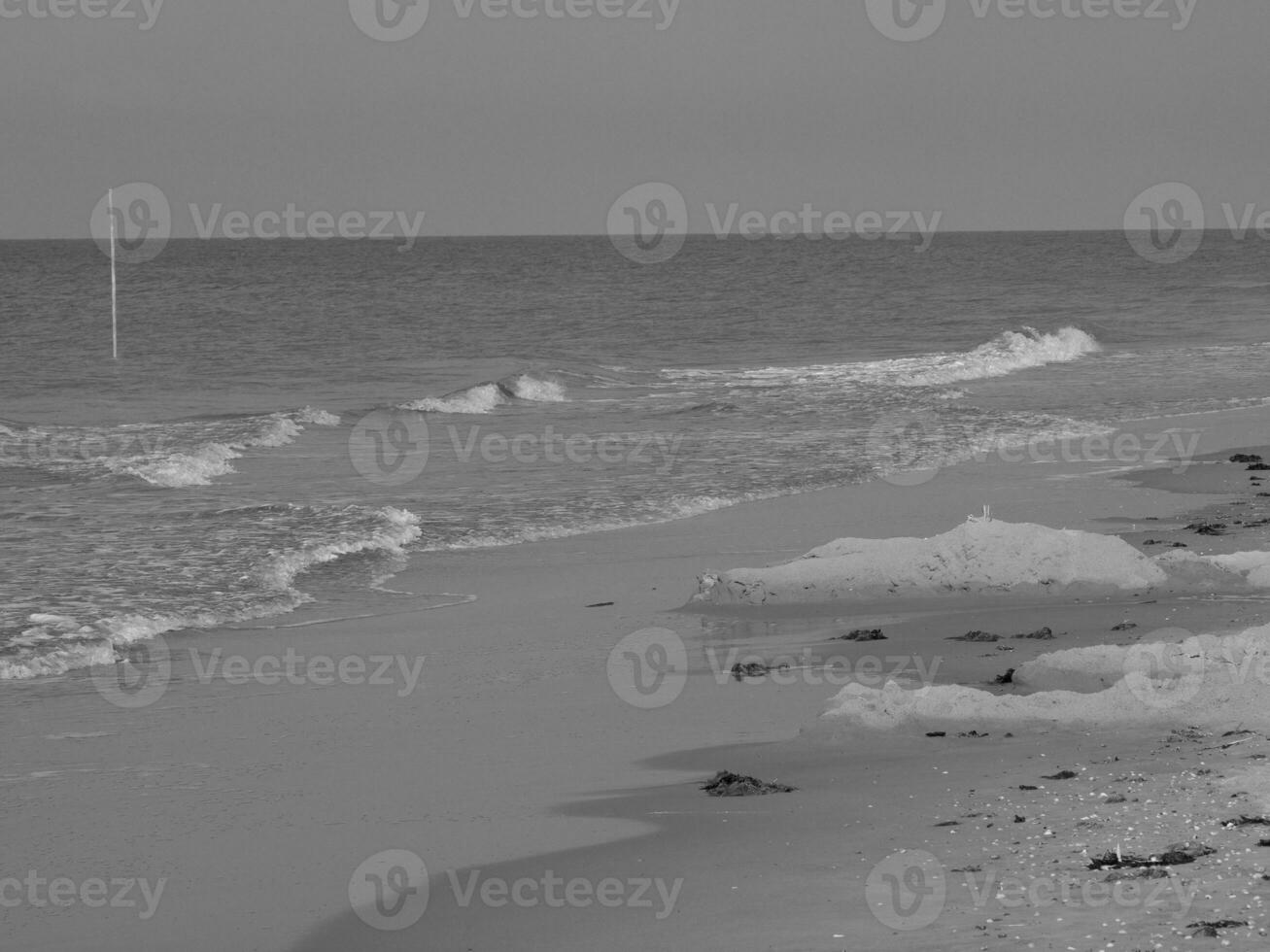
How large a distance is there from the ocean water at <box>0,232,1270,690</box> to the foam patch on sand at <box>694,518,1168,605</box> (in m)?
3.33

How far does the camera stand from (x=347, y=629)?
10016 mm

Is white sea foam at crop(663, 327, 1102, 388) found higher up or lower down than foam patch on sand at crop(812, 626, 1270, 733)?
higher up

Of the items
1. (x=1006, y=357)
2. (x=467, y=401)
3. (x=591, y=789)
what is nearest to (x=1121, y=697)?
(x=591, y=789)

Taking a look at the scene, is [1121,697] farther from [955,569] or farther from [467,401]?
[467,401]

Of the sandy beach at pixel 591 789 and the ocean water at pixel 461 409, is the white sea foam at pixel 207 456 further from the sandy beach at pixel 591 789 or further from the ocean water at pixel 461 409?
the sandy beach at pixel 591 789

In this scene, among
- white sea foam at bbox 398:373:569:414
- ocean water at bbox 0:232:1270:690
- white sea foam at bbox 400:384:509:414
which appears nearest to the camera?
ocean water at bbox 0:232:1270:690

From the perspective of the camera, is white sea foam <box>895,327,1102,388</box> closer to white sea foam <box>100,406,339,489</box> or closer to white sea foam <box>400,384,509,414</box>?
white sea foam <box>400,384,509,414</box>

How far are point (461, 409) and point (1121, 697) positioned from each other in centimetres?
2065

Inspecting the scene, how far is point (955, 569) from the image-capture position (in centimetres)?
982

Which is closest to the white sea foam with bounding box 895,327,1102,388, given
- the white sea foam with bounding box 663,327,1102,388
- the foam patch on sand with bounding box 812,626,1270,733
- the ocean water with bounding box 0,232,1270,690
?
the white sea foam with bounding box 663,327,1102,388

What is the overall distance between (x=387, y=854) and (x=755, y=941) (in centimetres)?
167

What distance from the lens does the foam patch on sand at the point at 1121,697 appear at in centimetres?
648

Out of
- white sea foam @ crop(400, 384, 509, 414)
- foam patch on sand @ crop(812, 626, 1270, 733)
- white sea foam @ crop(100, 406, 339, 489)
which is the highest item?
white sea foam @ crop(400, 384, 509, 414)

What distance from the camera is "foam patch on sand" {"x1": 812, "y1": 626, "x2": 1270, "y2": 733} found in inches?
255
